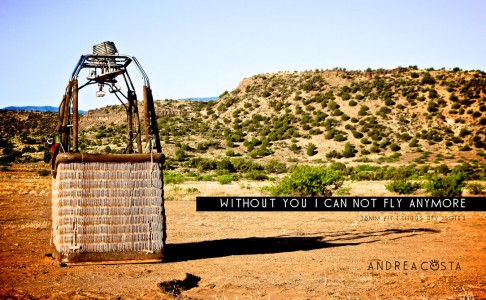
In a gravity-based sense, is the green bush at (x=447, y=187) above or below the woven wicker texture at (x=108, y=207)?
below

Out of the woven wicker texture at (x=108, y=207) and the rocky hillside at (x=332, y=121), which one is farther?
the rocky hillside at (x=332, y=121)

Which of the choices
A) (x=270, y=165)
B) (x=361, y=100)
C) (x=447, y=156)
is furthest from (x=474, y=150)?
(x=270, y=165)

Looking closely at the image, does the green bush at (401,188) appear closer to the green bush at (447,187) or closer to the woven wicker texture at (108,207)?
the green bush at (447,187)

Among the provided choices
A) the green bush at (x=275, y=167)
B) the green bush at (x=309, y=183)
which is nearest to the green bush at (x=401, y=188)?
the green bush at (x=309, y=183)

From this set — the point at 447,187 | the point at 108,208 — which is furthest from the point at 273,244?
the point at 447,187

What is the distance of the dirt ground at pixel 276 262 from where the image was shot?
8.48 metres

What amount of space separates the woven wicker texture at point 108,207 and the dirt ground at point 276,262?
454mm

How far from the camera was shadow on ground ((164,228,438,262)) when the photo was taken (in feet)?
39.4

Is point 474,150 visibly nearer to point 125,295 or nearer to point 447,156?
point 447,156

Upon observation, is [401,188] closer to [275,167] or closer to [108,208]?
[108,208]

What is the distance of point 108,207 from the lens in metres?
10.2

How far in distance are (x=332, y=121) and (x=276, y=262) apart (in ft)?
172

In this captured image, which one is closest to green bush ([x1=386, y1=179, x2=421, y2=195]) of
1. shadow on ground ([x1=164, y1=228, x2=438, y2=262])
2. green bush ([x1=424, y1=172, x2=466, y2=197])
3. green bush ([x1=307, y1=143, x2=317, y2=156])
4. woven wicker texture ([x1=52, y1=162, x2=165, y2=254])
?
green bush ([x1=424, y1=172, x2=466, y2=197])

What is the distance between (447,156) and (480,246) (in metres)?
41.1
